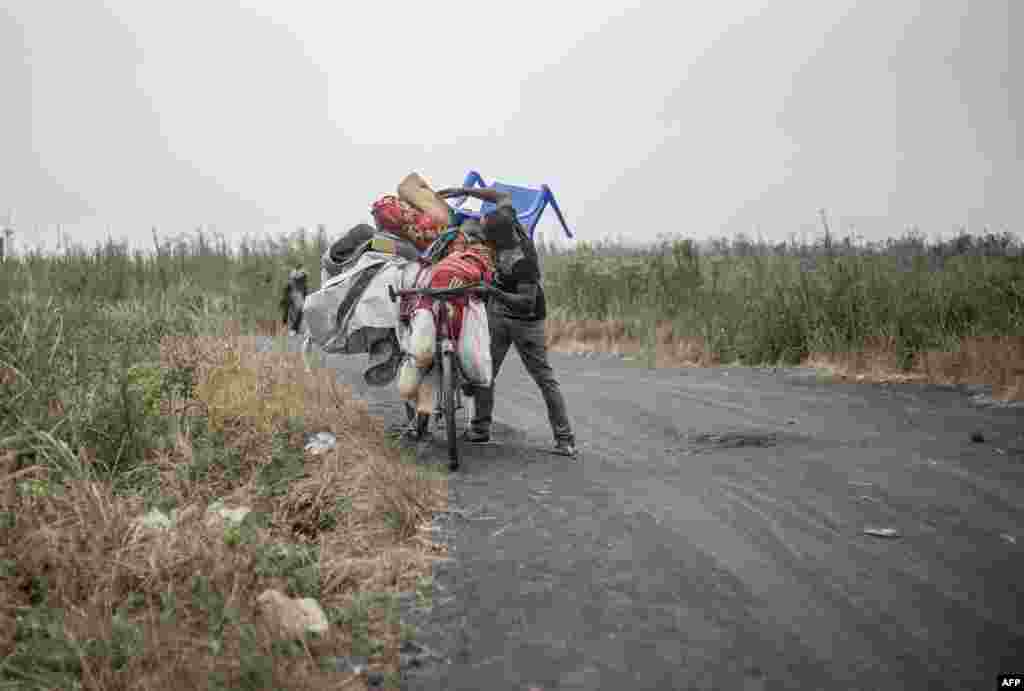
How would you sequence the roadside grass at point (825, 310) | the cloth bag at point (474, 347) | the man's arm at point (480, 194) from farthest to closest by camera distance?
1. the roadside grass at point (825, 310)
2. the man's arm at point (480, 194)
3. the cloth bag at point (474, 347)

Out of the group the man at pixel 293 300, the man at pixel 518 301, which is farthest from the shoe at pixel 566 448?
the man at pixel 293 300

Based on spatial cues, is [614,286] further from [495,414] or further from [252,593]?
[252,593]

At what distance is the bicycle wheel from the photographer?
6.82 m

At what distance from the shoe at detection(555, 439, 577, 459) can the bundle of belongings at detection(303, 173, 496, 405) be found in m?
0.95

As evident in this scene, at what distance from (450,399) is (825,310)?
8333 millimetres

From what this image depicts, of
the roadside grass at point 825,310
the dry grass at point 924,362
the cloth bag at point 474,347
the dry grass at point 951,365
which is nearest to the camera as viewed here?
the cloth bag at point 474,347

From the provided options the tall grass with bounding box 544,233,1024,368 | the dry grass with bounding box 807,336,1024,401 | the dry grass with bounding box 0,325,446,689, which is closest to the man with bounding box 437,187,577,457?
the dry grass with bounding box 0,325,446,689

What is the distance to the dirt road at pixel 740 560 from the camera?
11.4 feet

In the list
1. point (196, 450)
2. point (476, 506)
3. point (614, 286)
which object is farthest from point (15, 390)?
point (614, 286)

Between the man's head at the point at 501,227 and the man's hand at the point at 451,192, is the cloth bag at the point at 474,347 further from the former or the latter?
the man's hand at the point at 451,192

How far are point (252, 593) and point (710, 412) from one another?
6.40 m

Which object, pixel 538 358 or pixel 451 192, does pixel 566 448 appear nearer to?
pixel 538 358

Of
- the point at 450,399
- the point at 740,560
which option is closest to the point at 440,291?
the point at 450,399

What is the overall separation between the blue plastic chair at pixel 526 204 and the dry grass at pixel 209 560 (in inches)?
105
